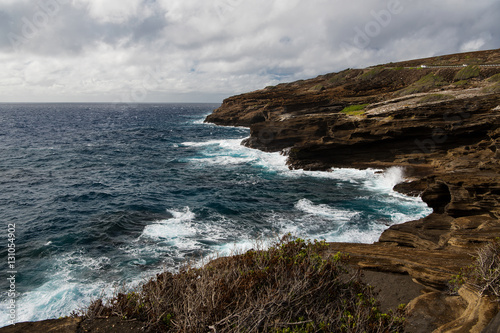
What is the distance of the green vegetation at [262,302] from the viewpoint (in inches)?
239

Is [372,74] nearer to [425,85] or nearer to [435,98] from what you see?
[425,85]

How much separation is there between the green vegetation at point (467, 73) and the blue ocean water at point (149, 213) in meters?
34.2

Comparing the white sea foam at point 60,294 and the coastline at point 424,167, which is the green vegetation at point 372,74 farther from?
the white sea foam at point 60,294

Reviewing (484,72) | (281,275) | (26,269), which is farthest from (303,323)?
(484,72)

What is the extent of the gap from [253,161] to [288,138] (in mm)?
8057

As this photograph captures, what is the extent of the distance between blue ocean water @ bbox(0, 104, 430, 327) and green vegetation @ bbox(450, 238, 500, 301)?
7647 millimetres

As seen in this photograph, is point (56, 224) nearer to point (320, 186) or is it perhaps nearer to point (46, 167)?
point (46, 167)

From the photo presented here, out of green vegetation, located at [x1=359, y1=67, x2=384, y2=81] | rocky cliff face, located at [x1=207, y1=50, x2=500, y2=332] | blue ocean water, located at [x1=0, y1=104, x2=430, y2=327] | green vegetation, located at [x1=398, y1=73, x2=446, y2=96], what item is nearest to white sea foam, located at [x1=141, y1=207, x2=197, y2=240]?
blue ocean water, located at [x1=0, y1=104, x2=430, y2=327]

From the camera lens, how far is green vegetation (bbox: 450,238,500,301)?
7.31 meters

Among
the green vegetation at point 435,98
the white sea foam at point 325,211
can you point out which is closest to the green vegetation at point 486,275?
the white sea foam at point 325,211

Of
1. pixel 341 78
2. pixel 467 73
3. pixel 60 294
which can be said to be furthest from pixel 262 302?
pixel 341 78

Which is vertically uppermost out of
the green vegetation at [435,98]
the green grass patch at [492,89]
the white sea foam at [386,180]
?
the green grass patch at [492,89]

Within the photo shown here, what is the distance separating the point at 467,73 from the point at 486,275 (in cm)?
5812

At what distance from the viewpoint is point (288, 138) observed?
155ft
